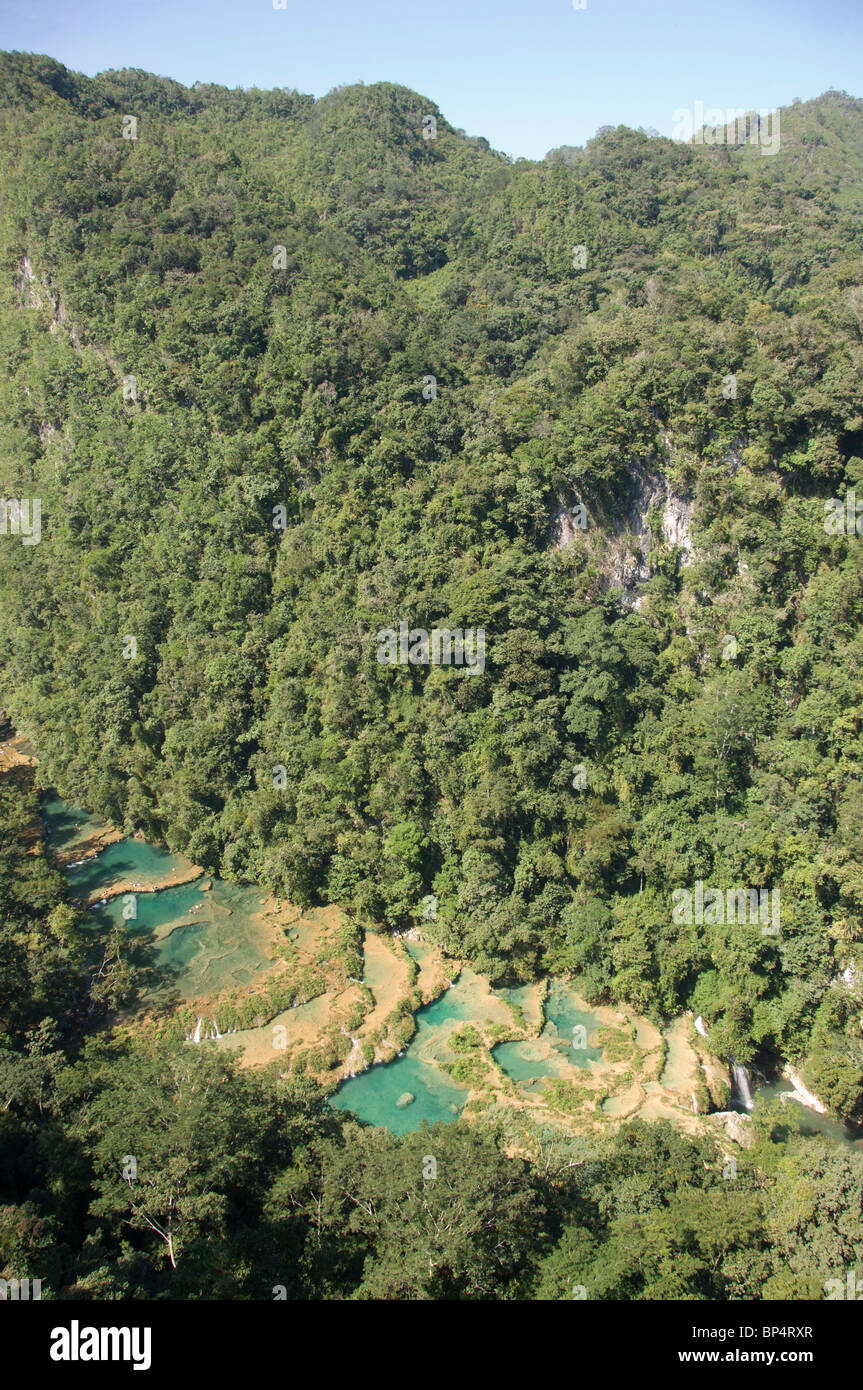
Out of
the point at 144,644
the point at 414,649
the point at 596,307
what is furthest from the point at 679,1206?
the point at 596,307

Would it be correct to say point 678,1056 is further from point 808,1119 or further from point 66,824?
point 66,824

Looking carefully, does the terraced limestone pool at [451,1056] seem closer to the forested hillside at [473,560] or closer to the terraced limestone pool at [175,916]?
the forested hillside at [473,560]

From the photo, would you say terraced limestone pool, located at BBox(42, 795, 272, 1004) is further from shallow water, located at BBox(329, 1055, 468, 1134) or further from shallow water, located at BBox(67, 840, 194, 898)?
shallow water, located at BBox(329, 1055, 468, 1134)

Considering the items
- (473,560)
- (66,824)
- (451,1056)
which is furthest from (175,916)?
(473,560)

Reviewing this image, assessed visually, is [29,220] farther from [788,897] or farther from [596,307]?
[788,897]

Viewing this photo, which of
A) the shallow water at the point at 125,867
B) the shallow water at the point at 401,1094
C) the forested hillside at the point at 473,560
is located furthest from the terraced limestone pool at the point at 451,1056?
the shallow water at the point at 125,867
